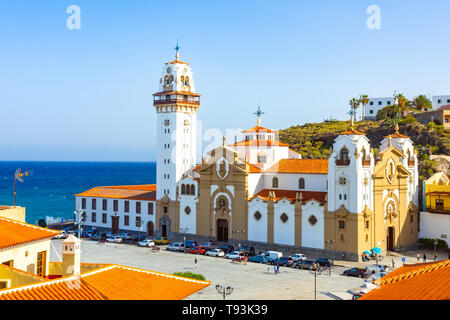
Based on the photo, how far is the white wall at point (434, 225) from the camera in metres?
58.5

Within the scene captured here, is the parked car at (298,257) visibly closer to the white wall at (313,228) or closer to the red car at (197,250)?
the white wall at (313,228)

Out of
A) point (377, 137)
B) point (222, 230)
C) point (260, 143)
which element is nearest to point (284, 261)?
point (222, 230)

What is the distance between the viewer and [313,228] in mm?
55344

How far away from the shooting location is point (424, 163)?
83.7 m

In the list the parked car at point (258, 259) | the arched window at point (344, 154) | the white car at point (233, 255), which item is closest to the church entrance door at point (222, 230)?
the white car at point (233, 255)

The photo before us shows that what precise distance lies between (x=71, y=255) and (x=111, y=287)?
3.77 m

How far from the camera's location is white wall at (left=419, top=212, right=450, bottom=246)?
58484mm

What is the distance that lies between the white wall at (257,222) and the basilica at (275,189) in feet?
0.42

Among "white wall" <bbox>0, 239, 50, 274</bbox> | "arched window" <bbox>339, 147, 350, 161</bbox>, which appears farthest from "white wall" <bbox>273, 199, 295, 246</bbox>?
"white wall" <bbox>0, 239, 50, 274</bbox>

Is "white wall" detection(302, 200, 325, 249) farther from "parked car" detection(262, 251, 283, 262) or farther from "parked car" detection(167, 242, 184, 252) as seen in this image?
"parked car" detection(167, 242, 184, 252)
